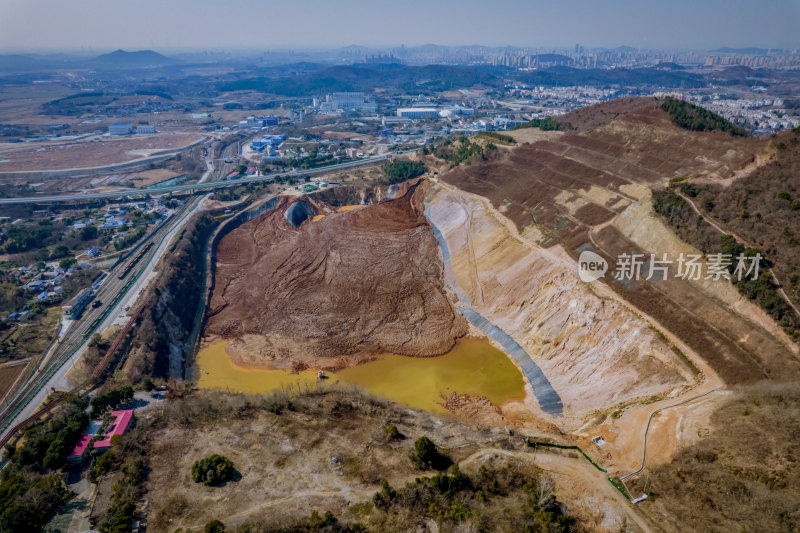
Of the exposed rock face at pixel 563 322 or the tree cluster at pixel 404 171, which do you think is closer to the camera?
the exposed rock face at pixel 563 322

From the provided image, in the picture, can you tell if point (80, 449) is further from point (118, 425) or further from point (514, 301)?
point (514, 301)

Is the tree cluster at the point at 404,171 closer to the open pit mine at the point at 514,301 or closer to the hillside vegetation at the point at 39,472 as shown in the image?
the open pit mine at the point at 514,301

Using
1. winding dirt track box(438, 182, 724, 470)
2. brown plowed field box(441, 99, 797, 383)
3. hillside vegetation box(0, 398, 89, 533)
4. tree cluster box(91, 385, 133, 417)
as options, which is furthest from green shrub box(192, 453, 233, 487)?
brown plowed field box(441, 99, 797, 383)

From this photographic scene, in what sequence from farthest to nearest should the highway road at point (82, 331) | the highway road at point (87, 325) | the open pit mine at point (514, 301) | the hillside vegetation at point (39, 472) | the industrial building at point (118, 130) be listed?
the industrial building at point (118, 130) < the highway road at point (87, 325) < the highway road at point (82, 331) < the open pit mine at point (514, 301) < the hillside vegetation at point (39, 472)

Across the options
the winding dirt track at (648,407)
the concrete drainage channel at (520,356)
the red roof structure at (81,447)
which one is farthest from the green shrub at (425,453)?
the red roof structure at (81,447)

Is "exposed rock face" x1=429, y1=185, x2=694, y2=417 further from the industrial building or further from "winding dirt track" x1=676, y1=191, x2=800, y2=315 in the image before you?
the industrial building

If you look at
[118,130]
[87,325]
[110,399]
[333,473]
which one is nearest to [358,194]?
[87,325]

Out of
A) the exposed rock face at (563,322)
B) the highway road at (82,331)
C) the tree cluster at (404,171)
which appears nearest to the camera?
the exposed rock face at (563,322)
